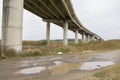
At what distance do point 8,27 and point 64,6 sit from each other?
22.9 m

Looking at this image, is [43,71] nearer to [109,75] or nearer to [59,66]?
[59,66]

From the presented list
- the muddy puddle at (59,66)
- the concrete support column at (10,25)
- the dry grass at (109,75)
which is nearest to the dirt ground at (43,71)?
the muddy puddle at (59,66)

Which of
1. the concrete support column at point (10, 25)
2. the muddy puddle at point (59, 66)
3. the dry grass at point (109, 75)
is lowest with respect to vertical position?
the dry grass at point (109, 75)

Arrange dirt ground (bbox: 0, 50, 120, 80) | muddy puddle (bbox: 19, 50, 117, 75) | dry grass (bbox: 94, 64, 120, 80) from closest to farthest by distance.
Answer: dirt ground (bbox: 0, 50, 120, 80)
dry grass (bbox: 94, 64, 120, 80)
muddy puddle (bbox: 19, 50, 117, 75)

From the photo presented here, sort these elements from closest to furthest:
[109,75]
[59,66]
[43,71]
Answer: [109,75] → [43,71] → [59,66]

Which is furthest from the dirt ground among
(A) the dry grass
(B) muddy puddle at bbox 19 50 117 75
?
(A) the dry grass

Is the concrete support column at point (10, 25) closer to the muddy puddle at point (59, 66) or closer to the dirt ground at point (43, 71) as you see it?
the muddy puddle at point (59, 66)

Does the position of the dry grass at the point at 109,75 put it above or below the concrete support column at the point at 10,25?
below

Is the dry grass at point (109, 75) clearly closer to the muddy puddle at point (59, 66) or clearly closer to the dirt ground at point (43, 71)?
the dirt ground at point (43, 71)

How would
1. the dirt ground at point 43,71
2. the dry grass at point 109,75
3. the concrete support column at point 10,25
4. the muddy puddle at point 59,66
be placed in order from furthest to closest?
the concrete support column at point 10,25 → the muddy puddle at point 59,66 → the dry grass at point 109,75 → the dirt ground at point 43,71

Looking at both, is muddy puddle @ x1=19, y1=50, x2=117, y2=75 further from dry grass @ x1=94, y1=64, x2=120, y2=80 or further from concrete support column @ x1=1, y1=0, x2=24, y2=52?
concrete support column @ x1=1, y1=0, x2=24, y2=52

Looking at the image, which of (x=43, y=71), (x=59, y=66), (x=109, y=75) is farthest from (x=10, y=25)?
(x=109, y=75)

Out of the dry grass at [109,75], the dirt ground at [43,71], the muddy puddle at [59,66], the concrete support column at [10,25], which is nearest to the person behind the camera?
the dirt ground at [43,71]

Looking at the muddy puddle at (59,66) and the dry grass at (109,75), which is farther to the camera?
the muddy puddle at (59,66)
